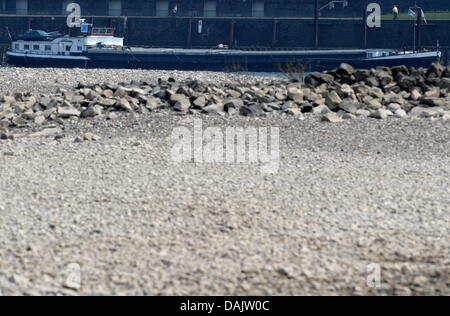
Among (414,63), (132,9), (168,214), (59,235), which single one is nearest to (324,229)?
(168,214)

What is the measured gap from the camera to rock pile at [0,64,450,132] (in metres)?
15.0

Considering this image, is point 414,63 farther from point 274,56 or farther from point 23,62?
point 23,62

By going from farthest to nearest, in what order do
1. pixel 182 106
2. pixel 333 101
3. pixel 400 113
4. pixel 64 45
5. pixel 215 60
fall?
pixel 64 45 → pixel 215 60 → pixel 333 101 → pixel 182 106 → pixel 400 113

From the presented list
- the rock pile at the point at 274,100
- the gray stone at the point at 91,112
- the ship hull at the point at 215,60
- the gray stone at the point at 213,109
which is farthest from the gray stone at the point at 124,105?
the ship hull at the point at 215,60

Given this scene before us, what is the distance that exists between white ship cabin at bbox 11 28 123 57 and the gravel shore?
32618 millimetres

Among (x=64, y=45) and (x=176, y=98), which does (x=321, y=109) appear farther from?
(x=64, y=45)

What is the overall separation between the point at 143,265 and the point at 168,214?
61.5 inches

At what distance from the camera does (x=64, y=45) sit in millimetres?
45719

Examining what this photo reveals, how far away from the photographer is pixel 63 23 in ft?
180

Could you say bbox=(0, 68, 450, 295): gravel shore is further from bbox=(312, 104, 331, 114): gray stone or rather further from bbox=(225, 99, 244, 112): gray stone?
bbox=(225, 99, 244, 112): gray stone

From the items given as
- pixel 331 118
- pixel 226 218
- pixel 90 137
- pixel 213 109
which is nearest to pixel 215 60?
pixel 213 109

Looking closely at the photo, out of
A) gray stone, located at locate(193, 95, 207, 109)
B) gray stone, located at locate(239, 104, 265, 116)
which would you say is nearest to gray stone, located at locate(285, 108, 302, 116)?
gray stone, located at locate(239, 104, 265, 116)

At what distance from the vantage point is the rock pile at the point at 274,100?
15047 millimetres

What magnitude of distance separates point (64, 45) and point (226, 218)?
38.8m
